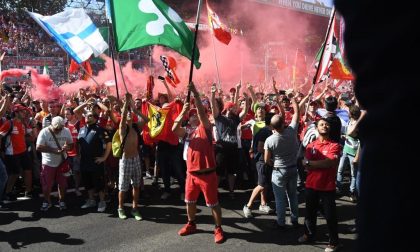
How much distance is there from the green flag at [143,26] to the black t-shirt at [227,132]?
176 centimetres

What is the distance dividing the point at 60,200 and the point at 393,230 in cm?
722

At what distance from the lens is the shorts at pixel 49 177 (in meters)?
7.09

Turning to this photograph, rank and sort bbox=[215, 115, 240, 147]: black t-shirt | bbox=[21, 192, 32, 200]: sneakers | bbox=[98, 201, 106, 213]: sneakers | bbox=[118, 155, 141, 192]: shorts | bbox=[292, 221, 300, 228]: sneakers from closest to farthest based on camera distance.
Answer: bbox=[292, 221, 300, 228]: sneakers → bbox=[118, 155, 141, 192]: shorts → bbox=[98, 201, 106, 213]: sneakers → bbox=[215, 115, 240, 147]: black t-shirt → bbox=[21, 192, 32, 200]: sneakers

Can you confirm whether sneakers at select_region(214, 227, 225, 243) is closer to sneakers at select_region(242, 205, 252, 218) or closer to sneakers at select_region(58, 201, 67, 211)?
sneakers at select_region(242, 205, 252, 218)

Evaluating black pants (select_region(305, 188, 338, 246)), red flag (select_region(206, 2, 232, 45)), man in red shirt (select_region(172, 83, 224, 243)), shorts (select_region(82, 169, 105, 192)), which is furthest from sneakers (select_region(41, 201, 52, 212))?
red flag (select_region(206, 2, 232, 45))

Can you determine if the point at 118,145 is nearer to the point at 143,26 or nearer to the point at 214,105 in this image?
the point at 214,105

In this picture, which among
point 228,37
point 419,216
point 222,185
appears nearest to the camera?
point 419,216

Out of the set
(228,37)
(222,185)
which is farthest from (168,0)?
(222,185)

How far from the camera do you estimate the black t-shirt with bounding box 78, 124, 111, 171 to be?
23.5ft

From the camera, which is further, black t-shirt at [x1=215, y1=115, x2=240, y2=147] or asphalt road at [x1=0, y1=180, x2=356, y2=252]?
black t-shirt at [x1=215, y1=115, x2=240, y2=147]

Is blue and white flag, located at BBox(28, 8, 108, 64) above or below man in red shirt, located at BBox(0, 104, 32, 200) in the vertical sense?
above

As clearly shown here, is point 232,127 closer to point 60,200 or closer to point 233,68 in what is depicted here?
point 60,200

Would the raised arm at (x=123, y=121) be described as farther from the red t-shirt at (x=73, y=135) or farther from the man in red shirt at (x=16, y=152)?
the man in red shirt at (x=16, y=152)

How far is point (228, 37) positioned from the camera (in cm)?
1062
